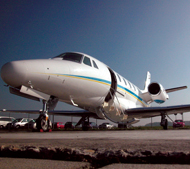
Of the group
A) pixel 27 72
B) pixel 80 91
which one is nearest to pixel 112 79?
pixel 80 91

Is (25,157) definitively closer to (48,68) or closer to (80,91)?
(48,68)

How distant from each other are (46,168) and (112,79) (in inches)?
428

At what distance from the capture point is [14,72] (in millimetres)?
6684

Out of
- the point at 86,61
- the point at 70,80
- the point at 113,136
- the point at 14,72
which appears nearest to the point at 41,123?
the point at 70,80

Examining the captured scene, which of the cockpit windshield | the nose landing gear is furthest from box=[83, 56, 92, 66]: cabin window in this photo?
the nose landing gear

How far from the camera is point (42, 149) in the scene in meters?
1.97

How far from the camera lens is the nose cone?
670cm

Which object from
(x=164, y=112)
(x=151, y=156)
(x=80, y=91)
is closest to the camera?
(x=151, y=156)

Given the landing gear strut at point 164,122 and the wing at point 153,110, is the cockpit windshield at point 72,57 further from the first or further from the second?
the landing gear strut at point 164,122

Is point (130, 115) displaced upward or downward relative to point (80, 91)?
downward

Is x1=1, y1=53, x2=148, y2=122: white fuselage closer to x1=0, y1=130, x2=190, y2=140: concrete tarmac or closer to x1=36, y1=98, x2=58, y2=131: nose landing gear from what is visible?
x1=36, y1=98, x2=58, y2=131: nose landing gear

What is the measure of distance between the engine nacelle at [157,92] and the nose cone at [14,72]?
1319 centimetres

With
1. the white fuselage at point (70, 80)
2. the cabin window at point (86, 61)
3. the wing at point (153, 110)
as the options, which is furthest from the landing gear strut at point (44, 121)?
the wing at point (153, 110)

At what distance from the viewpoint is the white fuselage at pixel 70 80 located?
688 cm
